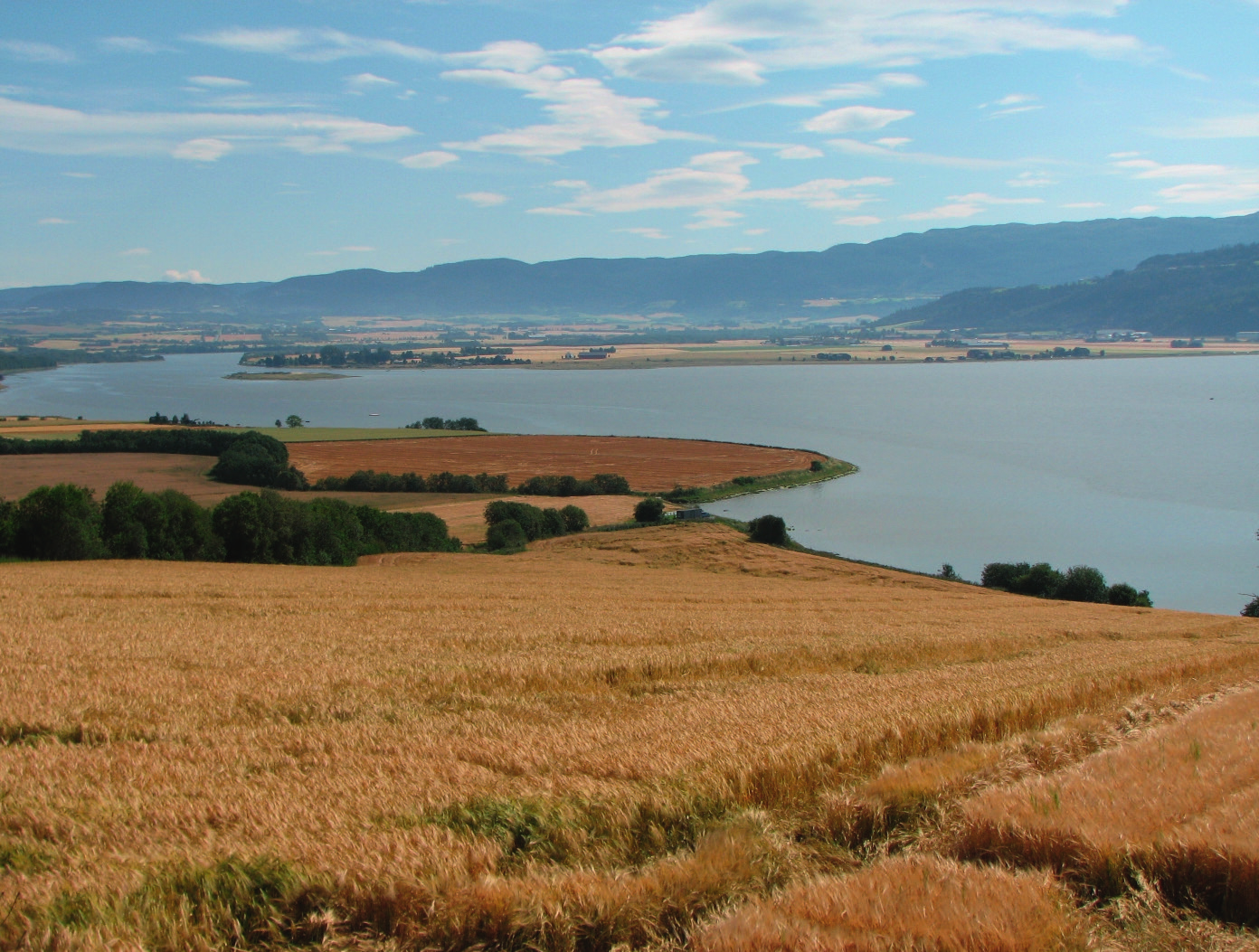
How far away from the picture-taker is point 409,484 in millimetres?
74875

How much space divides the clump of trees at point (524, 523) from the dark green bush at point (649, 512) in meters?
3.56

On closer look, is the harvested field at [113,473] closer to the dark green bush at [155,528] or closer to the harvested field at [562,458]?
the harvested field at [562,458]

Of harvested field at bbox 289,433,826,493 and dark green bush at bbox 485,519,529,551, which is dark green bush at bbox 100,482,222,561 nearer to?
dark green bush at bbox 485,519,529,551

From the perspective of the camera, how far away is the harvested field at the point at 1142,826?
443 cm

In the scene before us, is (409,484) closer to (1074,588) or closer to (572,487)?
(572,487)

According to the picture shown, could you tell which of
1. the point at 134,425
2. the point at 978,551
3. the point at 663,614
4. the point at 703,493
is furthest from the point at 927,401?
the point at 663,614

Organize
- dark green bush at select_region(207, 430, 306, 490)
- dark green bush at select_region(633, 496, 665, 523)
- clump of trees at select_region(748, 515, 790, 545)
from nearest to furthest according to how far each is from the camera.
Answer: clump of trees at select_region(748, 515, 790, 545) < dark green bush at select_region(633, 496, 665, 523) < dark green bush at select_region(207, 430, 306, 490)

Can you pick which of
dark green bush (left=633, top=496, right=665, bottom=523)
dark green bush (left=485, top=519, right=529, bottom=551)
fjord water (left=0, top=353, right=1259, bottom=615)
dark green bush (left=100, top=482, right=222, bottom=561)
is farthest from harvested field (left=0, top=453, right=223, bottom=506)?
fjord water (left=0, top=353, right=1259, bottom=615)

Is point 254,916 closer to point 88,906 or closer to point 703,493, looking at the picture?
point 88,906

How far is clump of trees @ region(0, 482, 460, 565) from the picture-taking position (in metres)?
32.7

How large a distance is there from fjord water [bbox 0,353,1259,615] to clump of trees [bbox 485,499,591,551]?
15.5 m

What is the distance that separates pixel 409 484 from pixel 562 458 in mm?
19825

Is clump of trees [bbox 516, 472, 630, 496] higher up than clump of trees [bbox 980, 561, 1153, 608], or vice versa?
clump of trees [bbox 516, 472, 630, 496]

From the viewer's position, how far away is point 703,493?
7588cm
